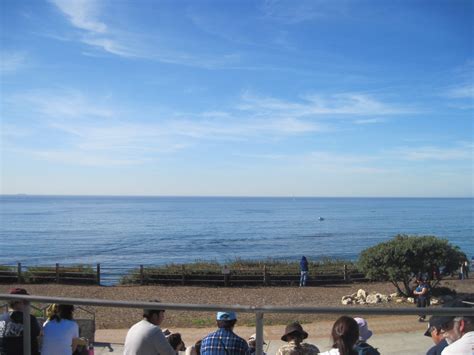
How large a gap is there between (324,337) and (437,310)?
17.4ft

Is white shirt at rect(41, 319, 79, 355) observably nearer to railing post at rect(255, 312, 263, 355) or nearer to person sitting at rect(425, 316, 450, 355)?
railing post at rect(255, 312, 263, 355)

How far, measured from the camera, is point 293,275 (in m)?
27.1

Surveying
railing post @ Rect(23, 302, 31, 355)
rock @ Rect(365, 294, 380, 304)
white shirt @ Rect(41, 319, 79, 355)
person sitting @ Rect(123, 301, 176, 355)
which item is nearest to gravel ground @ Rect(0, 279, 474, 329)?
rock @ Rect(365, 294, 380, 304)

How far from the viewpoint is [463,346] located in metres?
3.21

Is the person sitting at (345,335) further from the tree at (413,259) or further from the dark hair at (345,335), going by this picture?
the tree at (413,259)

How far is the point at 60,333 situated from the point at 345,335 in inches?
94.4

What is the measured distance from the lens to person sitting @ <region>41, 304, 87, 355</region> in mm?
4168

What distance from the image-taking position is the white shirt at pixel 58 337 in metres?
4.16

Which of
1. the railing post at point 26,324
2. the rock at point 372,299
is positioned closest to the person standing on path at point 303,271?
the rock at point 372,299

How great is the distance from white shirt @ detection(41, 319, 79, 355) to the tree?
18.7m

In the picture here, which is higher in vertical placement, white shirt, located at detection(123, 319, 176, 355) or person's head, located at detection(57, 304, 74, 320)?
person's head, located at detection(57, 304, 74, 320)

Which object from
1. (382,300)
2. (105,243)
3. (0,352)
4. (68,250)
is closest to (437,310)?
(0,352)

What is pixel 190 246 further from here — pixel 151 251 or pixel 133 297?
pixel 133 297

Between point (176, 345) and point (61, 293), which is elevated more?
point (176, 345)
